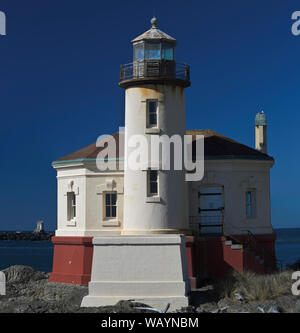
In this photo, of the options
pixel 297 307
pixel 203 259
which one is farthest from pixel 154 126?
pixel 297 307

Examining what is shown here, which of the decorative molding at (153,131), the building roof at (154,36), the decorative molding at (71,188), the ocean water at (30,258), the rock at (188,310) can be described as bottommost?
the ocean water at (30,258)

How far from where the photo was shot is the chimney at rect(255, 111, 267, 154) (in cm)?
3139

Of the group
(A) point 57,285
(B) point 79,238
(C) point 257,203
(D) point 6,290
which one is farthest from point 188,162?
(D) point 6,290

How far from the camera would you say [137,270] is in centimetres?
2294

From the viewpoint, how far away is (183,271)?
75.5 ft

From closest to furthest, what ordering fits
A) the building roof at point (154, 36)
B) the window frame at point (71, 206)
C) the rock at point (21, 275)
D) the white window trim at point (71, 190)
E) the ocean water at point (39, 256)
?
1. the building roof at point (154, 36)
2. the white window trim at point (71, 190)
3. the window frame at point (71, 206)
4. the rock at point (21, 275)
5. the ocean water at point (39, 256)

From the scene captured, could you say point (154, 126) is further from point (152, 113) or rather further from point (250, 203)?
point (250, 203)

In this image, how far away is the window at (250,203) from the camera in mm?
28094

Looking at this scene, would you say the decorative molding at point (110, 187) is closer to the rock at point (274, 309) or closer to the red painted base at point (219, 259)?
the red painted base at point (219, 259)

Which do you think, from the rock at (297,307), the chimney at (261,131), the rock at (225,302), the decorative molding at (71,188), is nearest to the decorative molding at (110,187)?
the decorative molding at (71,188)

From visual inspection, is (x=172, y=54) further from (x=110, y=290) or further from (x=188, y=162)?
(x=110, y=290)

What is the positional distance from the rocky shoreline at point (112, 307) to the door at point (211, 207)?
3.45 meters

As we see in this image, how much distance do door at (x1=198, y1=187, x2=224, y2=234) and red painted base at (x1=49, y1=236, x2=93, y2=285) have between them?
4555mm
